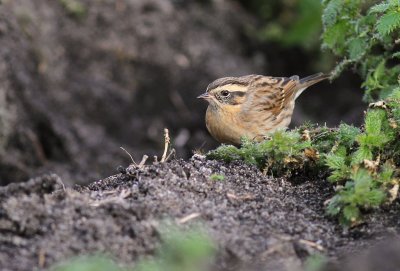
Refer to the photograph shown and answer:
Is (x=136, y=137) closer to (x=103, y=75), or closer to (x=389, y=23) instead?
(x=103, y=75)

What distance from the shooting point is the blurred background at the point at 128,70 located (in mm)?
10266

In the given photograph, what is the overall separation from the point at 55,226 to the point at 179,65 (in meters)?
7.66

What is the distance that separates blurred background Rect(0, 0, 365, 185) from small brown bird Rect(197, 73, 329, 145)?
1.28m

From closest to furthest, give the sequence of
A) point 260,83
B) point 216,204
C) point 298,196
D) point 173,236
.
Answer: point 173,236 → point 216,204 → point 298,196 → point 260,83

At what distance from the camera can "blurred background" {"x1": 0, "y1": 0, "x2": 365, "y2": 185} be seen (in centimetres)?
1027

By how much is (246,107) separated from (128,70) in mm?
3595

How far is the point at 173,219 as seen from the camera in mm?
4891

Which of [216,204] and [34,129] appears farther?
[34,129]

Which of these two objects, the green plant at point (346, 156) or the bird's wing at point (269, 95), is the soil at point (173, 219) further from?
the bird's wing at point (269, 95)

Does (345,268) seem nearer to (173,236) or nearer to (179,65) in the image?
(173,236)

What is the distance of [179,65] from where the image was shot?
12.2m

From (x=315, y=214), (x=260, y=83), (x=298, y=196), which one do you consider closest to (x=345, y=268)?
(x=315, y=214)

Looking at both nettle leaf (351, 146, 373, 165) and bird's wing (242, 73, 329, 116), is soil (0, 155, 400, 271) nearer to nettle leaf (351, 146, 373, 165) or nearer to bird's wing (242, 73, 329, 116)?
nettle leaf (351, 146, 373, 165)

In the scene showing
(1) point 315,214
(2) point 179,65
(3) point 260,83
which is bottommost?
(1) point 315,214
